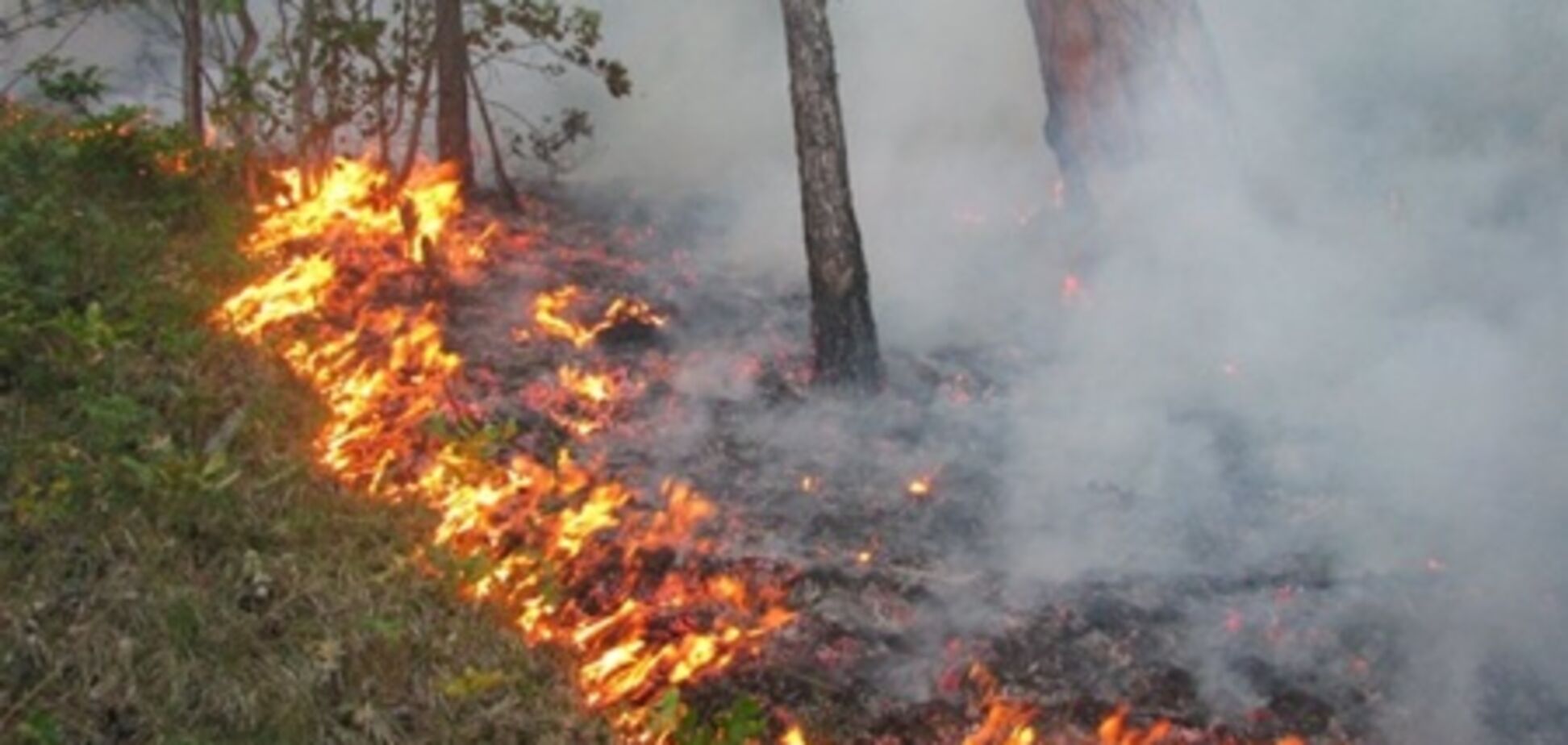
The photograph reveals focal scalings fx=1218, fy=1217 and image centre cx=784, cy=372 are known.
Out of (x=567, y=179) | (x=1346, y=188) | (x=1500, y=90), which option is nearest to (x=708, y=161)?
(x=567, y=179)

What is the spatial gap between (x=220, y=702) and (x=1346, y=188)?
33.1ft

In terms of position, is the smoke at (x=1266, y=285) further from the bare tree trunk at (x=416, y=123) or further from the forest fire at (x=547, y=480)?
the bare tree trunk at (x=416, y=123)

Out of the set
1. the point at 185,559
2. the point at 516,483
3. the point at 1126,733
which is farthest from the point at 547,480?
the point at 1126,733

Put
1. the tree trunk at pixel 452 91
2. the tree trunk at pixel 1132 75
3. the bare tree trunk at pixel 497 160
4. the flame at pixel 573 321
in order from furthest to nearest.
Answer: the bare tree trunk at pixel 497 160
the tree trunk at pixel 452 91
the tree trunk at pixel 1132 75
the flame at pixel 573 321

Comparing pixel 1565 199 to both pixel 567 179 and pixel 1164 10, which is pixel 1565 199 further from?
pixel 567 179

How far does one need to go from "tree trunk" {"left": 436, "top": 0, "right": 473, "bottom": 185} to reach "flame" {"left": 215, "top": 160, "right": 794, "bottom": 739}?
2.21m

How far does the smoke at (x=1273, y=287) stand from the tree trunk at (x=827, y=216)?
3.69ft

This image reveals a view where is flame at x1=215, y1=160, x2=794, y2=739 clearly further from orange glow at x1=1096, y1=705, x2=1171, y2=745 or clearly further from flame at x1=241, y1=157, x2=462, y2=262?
orange glow at x1=1096, y1=705, x2=1171, y2=745

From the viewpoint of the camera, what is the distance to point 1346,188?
10969 millimetres

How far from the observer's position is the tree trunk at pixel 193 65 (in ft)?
30.2

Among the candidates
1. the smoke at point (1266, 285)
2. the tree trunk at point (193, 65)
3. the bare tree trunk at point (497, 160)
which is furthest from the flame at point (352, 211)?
the smoke at point (1266, 285)

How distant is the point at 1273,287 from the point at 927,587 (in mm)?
4946

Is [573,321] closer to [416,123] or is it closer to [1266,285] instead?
[416,123]

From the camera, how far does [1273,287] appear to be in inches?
384
